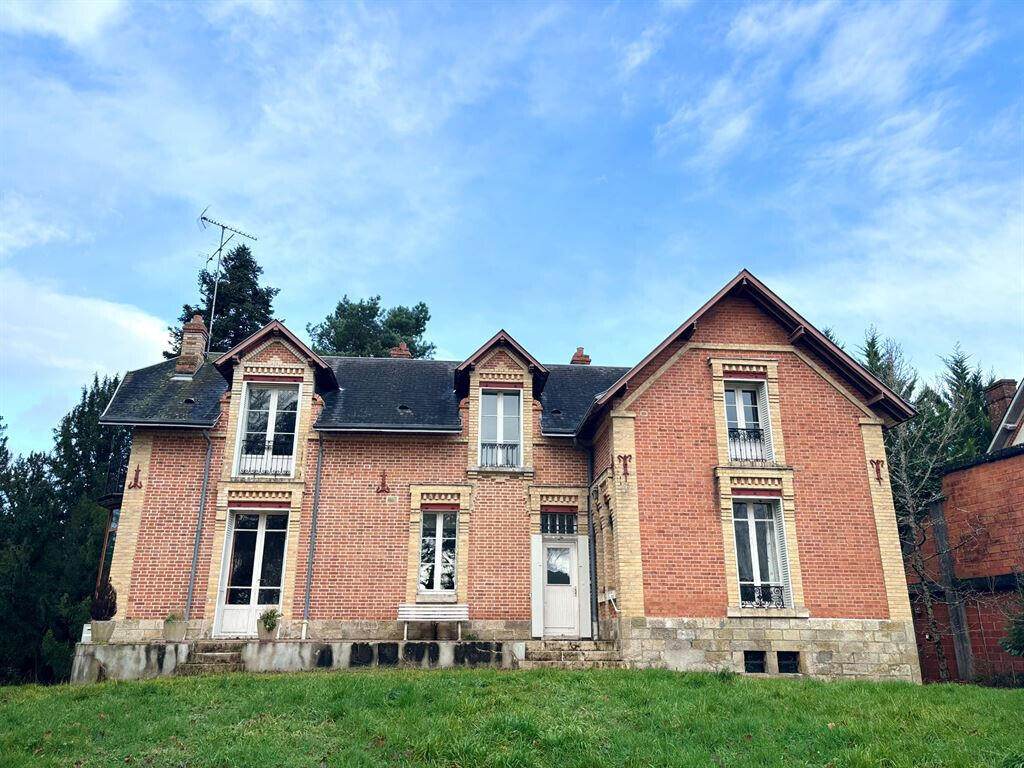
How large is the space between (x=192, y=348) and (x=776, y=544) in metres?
14.7

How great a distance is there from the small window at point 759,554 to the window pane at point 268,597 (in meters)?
9.62

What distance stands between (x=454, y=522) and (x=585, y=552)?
3.07 meters

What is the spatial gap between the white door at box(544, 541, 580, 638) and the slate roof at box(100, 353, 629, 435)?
2.72 metres

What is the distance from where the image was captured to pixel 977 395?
27.2 m

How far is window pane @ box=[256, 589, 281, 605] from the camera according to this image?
1559 cm

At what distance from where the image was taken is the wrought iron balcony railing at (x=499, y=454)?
1684cm

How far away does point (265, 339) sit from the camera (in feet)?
56.3

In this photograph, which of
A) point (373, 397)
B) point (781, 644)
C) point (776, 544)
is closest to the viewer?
point (781, 644)

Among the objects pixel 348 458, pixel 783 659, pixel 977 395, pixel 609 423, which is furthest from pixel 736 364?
pixel 977 395

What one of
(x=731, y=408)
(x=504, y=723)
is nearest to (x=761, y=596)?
(x=731, y=408)

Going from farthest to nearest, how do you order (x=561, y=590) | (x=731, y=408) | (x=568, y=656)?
(x=561, y=590) < (x=731, y=408) < (x=568, y=656)

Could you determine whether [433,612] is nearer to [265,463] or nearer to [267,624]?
[267,624]

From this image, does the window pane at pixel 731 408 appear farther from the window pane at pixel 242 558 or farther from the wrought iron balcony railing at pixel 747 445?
the window pane at pixel 242 558

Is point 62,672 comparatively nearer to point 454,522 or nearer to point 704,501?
point 454,522
